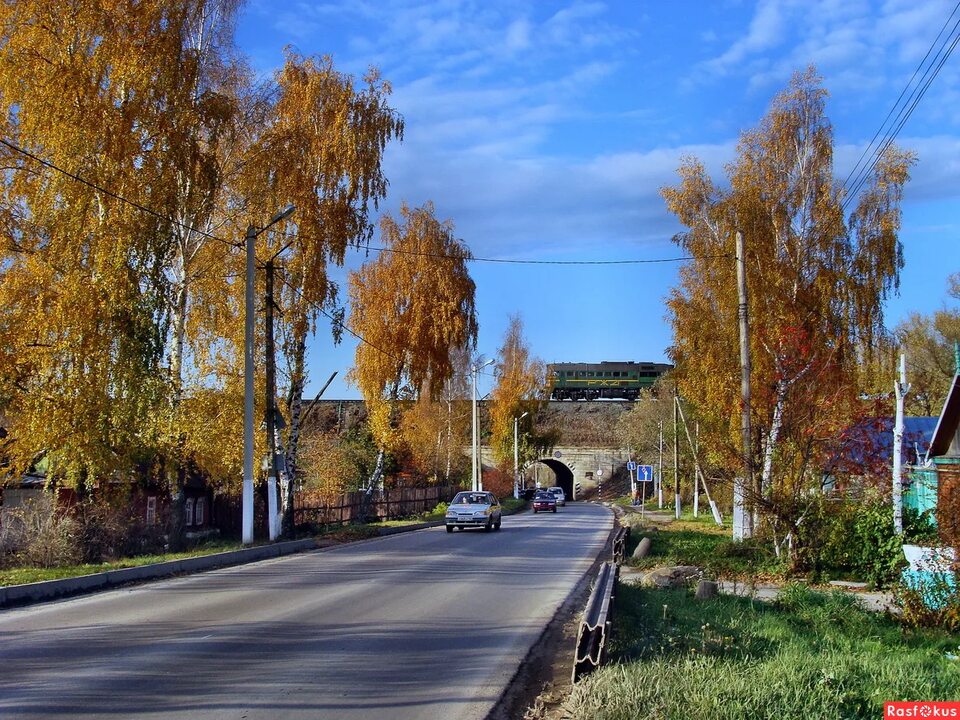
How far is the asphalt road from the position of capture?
723 centimetres

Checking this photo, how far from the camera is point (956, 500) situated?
11828 mm

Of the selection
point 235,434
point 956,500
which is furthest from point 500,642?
point 235,434

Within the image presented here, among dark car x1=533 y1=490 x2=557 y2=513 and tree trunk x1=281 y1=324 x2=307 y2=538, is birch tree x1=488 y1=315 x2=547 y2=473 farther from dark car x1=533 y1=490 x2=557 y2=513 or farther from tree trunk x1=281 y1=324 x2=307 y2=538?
tree trunk x1=281 y1=324 x2=307 y2=538

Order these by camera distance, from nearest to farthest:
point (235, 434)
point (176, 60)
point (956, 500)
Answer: point (956, 500) → point (176, 60) → point (235, 434)

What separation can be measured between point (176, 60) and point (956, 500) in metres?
20.7

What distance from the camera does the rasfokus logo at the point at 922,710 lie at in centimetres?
623

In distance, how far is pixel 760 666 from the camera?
7.62 m

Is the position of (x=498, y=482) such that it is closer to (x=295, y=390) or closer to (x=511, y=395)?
(x=511, y=395)

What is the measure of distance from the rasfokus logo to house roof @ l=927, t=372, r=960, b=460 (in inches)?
575

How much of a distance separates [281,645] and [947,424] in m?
16.6

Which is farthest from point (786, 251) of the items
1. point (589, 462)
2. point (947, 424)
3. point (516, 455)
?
point (589, 462)

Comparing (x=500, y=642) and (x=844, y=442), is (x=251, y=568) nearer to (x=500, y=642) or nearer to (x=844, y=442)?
(x=500, y=642)

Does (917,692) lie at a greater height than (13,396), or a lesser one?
lesser

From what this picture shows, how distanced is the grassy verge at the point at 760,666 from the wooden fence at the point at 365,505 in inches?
850
